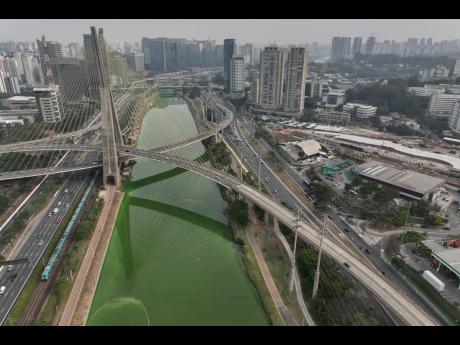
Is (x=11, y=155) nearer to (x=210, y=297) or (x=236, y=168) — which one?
(x=236, y=168)

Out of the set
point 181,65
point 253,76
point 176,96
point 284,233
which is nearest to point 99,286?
point 284,233

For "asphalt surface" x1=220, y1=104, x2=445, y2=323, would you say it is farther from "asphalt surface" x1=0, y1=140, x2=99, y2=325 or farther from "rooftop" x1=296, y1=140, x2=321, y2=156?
"asphalt surface" x1=0, y1=140, x2=99, y2=325

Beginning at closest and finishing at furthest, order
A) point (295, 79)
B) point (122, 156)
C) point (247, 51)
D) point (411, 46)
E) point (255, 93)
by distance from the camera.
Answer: point (122, 156), point (295, 79), point (255, 93), point (247, 51), point (411, 46)

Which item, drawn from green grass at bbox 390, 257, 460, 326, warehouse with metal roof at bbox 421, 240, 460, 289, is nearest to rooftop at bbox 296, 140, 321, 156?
warehouse with metal roof at bbox 421, 240, 460, 289

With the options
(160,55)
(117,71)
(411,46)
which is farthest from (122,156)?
(411,46)

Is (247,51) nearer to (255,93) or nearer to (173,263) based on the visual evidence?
(255,93)
